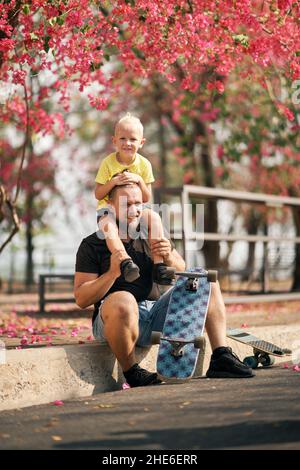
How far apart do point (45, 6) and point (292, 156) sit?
14816mm

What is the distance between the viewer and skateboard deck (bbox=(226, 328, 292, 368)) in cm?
662

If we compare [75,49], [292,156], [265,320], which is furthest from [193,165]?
[75,49]

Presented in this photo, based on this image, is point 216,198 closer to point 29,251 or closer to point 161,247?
point 161,247

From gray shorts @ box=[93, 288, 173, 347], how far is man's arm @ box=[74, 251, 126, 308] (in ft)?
0.79

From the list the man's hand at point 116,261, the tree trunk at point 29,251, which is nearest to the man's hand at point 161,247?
the man's hand at point 116,261

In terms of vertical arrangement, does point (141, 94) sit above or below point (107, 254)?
above

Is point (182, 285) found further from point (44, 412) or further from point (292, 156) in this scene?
point (292, 156)

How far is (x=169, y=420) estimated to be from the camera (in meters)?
4.48

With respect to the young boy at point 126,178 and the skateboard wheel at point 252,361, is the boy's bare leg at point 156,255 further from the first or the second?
the skateboard wheel at point 252,361

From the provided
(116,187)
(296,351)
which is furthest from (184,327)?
(296,351)

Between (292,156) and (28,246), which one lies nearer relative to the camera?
(292,156)

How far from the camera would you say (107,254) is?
5895 mm

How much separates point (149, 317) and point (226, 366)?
0.62m

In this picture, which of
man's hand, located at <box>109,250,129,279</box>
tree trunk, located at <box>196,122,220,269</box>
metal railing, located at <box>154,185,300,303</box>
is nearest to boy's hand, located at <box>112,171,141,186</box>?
man's hand, located at <box>109,250,129,279</box>
